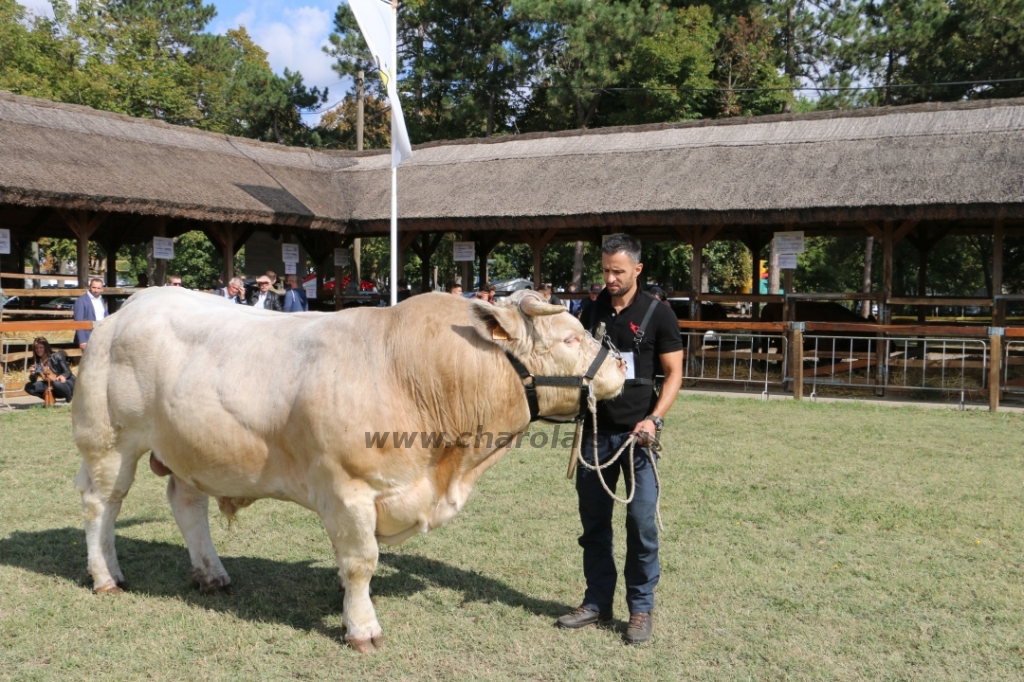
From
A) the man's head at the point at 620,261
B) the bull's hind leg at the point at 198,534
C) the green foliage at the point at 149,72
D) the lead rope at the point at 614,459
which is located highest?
the green foliage at the point at 149,72

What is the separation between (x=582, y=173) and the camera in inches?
710

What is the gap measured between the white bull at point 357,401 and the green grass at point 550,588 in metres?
0.64

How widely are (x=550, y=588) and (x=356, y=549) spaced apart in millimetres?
1405

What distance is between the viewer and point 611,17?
31438mm

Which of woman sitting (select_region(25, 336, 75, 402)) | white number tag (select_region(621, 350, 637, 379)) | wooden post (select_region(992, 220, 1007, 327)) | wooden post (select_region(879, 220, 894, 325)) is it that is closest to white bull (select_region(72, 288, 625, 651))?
white number tag (select_region(621, 350, 637, 379))

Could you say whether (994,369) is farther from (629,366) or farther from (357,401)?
(357,401)

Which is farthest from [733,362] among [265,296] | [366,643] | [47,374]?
[366,643]

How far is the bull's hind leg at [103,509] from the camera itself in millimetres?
4906

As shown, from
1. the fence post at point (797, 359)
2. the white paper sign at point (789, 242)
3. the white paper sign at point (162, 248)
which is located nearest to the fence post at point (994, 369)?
the fence post at point (797, 359)

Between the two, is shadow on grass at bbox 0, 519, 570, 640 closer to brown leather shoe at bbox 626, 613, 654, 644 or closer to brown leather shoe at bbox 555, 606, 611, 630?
brown leather shoe at bbox 555, 606, 611, 630

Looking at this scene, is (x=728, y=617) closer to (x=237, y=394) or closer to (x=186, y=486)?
(x=237, y=394)

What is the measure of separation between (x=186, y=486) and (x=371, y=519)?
1597mm

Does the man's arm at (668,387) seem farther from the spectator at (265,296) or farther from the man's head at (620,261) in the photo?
the spectator at (265,296)

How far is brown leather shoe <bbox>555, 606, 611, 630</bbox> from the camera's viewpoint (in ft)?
14.4
